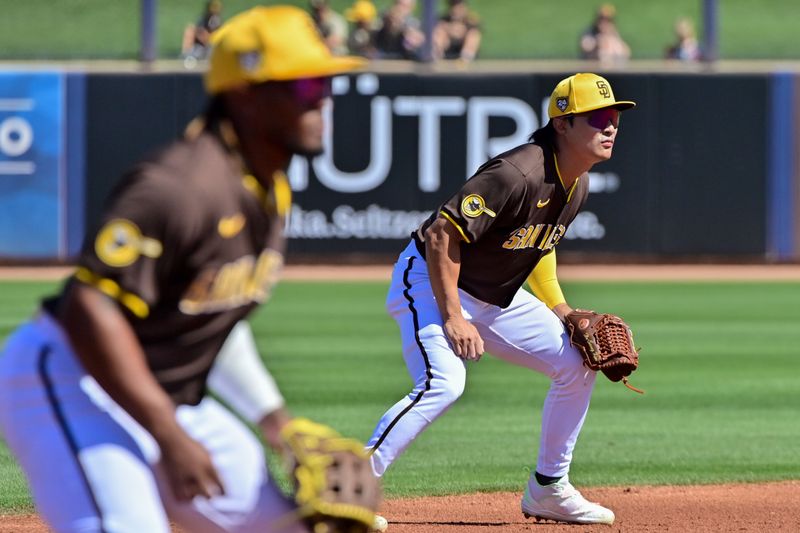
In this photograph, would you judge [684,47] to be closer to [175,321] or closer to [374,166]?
[374,166]

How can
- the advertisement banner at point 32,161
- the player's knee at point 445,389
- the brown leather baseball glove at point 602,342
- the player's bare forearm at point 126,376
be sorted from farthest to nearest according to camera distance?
the advertisement banner at point 32,161 < the brown leather baseball glove at point 602,342 < the player's knee at point 445,389 < the player's bare forearm at point 126,376

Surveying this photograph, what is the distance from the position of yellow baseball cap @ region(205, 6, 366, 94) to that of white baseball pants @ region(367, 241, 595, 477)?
265 centimetres

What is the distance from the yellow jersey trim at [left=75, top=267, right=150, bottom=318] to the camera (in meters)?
3.04

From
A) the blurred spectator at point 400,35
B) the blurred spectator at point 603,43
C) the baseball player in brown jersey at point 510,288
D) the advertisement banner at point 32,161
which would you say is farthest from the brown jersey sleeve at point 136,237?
the blurred spectator at point 603,43

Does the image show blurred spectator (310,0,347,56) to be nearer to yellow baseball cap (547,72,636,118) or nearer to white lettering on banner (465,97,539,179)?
white lettering on banner (465,97,539,179)

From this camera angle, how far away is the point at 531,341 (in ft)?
19.7

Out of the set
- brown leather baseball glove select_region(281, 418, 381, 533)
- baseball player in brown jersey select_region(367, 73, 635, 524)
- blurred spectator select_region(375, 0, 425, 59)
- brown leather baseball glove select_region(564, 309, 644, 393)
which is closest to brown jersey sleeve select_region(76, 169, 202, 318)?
brown leather baseball glove select_region(281, 418, 381, 533)

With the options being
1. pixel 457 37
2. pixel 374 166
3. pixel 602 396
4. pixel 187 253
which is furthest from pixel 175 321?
pixel 457 37

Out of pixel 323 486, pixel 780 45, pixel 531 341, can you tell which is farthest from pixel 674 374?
pixel 780 45

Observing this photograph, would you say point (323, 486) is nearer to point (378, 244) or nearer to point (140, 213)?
point (140, 213)

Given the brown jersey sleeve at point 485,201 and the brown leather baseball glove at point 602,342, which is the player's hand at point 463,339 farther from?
the brown leather baseball glove at point 602,342

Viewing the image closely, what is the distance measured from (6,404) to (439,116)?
1535cm

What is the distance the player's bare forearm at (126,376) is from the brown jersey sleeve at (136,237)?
42 millimetres

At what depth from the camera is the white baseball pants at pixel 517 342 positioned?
5793 mm
